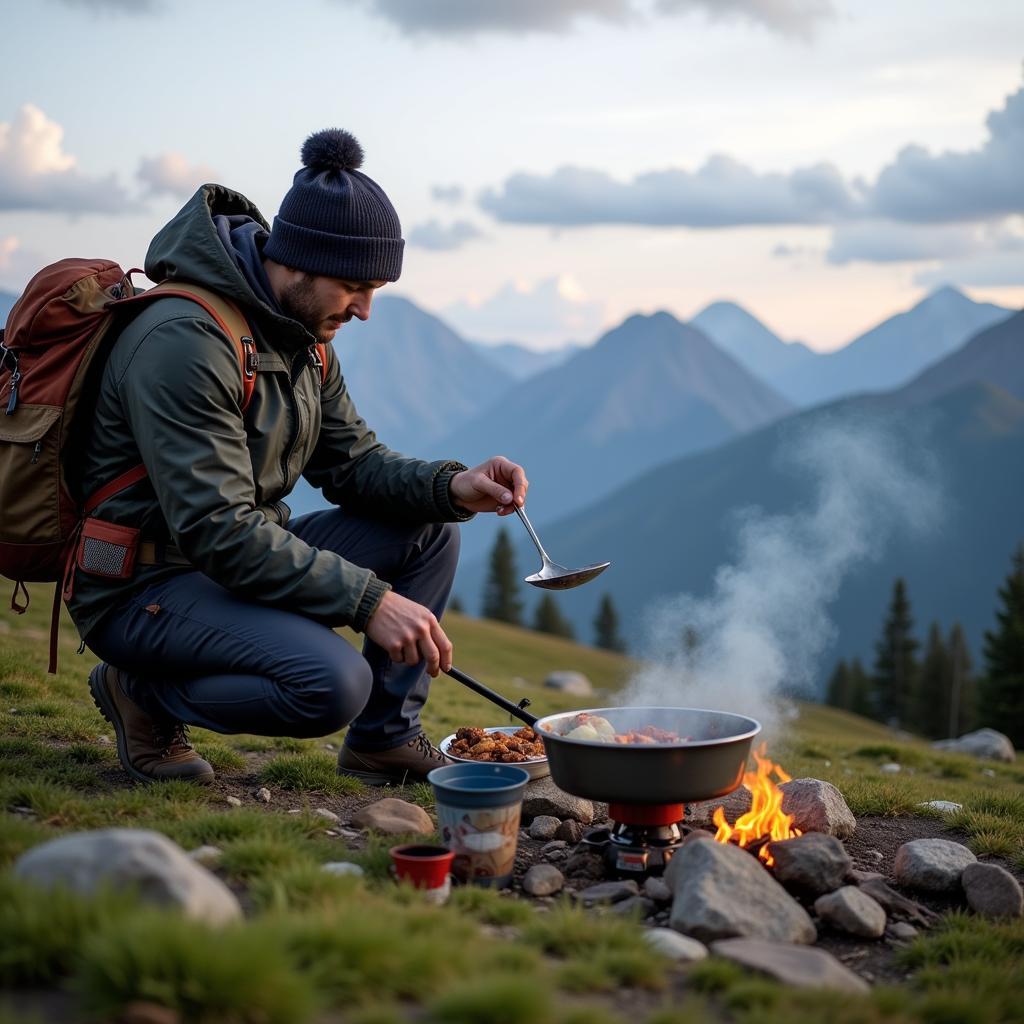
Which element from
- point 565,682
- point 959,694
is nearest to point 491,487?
point 565,682

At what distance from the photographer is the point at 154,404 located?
4.92 metres

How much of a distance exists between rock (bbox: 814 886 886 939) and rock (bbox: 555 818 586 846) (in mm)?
1406

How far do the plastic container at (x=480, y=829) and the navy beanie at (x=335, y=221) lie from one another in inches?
105

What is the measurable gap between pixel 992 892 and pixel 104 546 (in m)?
4.51

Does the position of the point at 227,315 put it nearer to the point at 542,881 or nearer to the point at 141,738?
the point at 141,738

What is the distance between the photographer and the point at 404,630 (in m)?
5.01

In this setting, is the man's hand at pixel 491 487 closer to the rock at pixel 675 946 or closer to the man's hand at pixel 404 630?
the man's hand at pixel 404 630

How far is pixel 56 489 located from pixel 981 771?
458 inches

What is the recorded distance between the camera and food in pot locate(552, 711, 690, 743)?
523 cm

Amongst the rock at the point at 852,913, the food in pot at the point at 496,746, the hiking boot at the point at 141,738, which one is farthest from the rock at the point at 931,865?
the hiking boot at the point at 141,738

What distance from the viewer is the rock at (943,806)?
6930 mm

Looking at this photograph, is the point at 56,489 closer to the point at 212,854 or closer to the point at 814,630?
the point at 212,854

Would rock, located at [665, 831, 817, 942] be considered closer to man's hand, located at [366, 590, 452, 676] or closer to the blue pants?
man's hand, located at [366, 590, 452, 676]

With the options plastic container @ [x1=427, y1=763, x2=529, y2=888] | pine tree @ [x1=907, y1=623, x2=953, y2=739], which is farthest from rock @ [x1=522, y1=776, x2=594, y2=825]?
pine tree @ [x1=907, y1=623, x2=953, y2=739]
